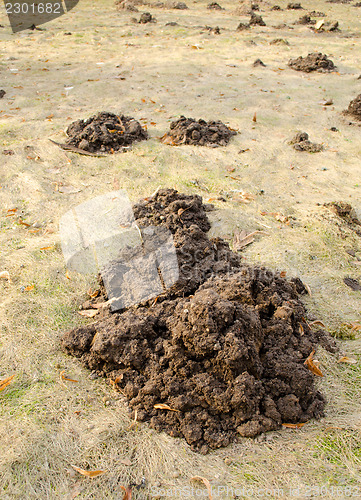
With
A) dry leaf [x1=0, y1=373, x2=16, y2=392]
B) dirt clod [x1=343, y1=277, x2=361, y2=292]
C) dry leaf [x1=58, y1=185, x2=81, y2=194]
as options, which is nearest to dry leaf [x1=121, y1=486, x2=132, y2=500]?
dry leaf [x1=0, y1=373, x2=16, y2=392]

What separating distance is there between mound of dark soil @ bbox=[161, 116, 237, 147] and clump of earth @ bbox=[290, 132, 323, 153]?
3.30ft

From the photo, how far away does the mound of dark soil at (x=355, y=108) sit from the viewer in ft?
20.9

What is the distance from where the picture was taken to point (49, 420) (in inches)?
84.9

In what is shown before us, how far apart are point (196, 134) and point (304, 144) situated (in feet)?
5.41

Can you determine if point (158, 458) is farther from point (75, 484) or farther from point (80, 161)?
point (80, 161)

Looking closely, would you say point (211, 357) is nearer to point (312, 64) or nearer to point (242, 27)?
point (312, 64)

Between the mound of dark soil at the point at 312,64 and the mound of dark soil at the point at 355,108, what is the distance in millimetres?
2667

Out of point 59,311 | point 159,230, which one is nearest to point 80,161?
point 159,230

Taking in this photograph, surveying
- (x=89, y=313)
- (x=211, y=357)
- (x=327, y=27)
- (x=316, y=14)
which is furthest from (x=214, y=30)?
(x=211, y=357)

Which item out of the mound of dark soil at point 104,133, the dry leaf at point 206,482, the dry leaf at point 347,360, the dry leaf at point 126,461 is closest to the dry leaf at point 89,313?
the dry leaf at point 126,461

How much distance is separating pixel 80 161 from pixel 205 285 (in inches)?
125

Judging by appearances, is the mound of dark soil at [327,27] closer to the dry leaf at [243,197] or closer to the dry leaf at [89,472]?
the dry leaf at [243,197]

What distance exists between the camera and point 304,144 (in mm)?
5539

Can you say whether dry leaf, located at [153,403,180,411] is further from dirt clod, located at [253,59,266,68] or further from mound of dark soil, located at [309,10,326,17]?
mound of dark soil, located at [309,10,326,17]
